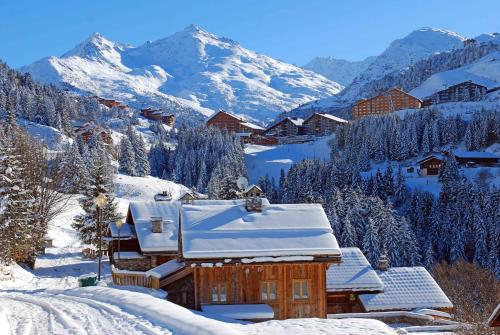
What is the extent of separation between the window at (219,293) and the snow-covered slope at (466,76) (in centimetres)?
14185

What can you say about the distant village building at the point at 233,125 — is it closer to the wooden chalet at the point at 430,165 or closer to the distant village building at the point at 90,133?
the distant village building at the point at 90,133

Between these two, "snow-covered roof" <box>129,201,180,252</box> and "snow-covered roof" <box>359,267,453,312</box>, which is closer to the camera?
"snow-covered roof" <box>359,267,453,312</box>

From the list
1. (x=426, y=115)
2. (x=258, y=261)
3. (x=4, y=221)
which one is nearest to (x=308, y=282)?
(x=258, y=261)

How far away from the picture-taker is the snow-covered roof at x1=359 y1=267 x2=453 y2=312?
91.2ft

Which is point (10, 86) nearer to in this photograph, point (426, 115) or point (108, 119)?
point (108, 119)

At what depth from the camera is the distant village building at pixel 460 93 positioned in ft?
443

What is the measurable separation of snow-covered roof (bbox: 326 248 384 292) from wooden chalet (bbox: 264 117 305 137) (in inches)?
4539

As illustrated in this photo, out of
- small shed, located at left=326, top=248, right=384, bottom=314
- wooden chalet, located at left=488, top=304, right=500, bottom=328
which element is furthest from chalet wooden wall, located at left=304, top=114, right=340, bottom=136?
wooden chalet, located at left=488, top=304, right=500, bottom=328

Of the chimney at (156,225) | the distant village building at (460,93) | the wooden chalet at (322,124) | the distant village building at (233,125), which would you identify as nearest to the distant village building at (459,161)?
the distant village building at (460,93)

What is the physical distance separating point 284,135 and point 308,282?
126m

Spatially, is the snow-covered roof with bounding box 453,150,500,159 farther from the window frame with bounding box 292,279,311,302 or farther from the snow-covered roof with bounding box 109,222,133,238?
the window frame with bounding box 292,279,311,302

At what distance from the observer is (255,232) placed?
22.4 m

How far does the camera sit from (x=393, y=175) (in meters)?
95.9

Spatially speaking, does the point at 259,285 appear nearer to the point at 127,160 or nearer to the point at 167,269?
the point at 167,269
